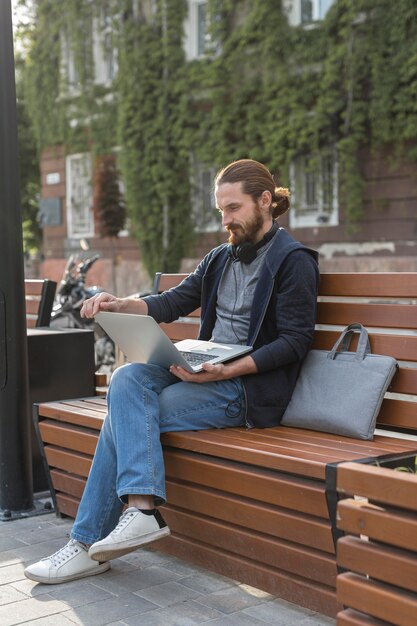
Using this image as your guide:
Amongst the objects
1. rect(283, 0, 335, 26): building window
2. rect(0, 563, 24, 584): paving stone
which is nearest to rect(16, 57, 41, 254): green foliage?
rect(283, 0, 335, 26): building window

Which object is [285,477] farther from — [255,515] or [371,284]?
[371,284]

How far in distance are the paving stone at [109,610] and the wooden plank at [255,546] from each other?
0.36 meters

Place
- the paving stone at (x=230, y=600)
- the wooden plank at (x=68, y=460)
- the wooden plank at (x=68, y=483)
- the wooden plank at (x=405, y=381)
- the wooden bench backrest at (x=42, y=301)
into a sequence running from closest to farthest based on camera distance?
the paving stone at (x=230, y=600) < the wooden plank at (x=405, y=381) < the wooden plank at (x=68, y=460) < the wooden plank at (x=68, y=483) < the wooden bench backrest at (x=42, y=301)

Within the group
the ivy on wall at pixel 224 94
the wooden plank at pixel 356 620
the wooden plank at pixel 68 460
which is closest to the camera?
the wooden plank at pixel 356 620

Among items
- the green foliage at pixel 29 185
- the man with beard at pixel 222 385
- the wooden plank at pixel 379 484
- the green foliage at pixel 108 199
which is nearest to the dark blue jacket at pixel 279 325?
the man with beard at pixel 222 385

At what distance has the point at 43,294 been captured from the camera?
5367mm

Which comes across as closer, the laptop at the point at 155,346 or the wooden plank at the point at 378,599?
the wooden plank at the point at 378,599

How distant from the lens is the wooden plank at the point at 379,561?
220 cm

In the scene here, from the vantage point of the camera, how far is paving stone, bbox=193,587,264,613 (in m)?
3.13

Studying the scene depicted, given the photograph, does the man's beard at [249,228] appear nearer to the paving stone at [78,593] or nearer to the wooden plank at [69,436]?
the wooden plank at [69,436]

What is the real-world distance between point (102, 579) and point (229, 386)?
888mm

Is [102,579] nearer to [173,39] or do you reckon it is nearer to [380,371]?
[380,371]

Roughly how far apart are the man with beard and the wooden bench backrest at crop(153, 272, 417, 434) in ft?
0.51

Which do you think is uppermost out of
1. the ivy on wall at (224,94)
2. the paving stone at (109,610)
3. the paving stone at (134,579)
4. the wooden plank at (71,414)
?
the ivy on wall at (224,94)
